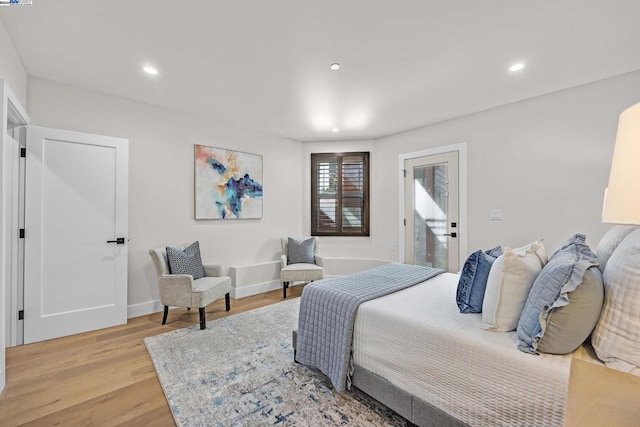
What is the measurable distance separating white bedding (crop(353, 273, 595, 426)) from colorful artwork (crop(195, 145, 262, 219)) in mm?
2817

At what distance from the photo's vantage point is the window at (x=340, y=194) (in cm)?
484

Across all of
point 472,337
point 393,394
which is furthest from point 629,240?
point 393,394

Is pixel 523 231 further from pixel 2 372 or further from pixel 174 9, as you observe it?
pixel 2 372

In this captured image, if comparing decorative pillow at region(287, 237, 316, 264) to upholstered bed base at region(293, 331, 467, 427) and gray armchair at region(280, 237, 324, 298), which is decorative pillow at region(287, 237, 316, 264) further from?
upholstered bed base at region(293, 331, 467, 427)

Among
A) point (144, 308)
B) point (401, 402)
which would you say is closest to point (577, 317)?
point (401, 402)

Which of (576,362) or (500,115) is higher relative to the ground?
(500,115)

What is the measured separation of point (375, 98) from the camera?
3170mm

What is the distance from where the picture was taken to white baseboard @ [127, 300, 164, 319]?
10.6ft

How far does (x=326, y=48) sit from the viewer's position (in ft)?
7.25

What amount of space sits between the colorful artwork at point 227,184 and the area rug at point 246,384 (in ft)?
5.46

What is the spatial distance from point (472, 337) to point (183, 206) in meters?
3.48

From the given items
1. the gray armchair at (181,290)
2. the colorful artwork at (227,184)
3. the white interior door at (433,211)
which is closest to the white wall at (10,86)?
the gray armchair at (181,290)

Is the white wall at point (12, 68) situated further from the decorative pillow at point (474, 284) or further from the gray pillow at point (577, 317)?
the gray pillow at point (577, 317)

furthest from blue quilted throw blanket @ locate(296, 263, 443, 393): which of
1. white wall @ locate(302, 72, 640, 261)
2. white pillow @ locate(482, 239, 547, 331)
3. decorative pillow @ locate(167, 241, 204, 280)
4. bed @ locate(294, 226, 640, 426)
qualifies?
white wall @ locate(302, 72, 640, 261)
